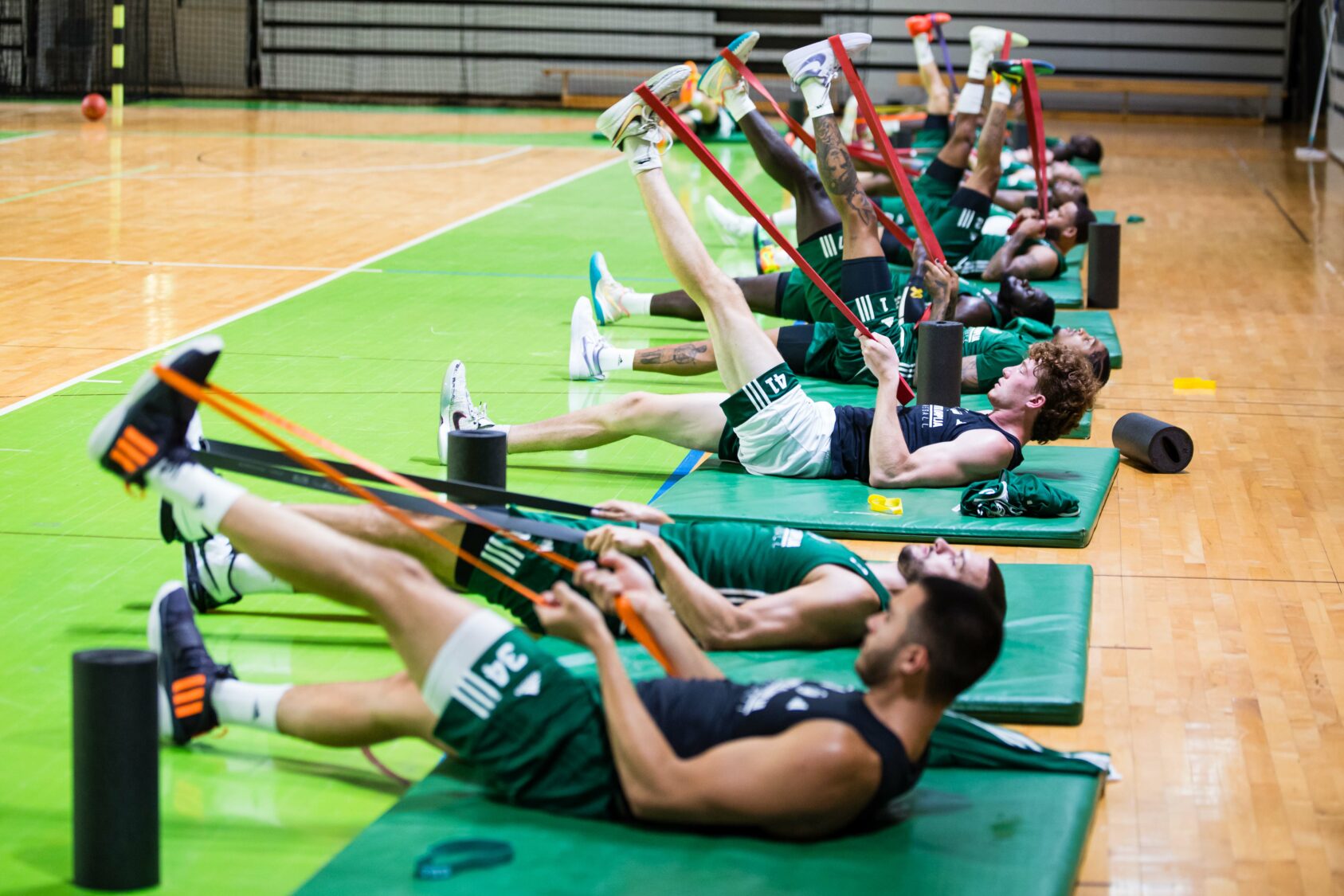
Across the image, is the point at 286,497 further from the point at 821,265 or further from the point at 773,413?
the point at 821,265

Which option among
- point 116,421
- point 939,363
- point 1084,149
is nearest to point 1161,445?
point 939,363

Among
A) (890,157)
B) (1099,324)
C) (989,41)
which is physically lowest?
(1099,324)

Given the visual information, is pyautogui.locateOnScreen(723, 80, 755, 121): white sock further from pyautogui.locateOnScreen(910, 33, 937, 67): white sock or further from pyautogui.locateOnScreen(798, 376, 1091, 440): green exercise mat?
pyautogui.locateOnScreen(910, 33, 937, 67): white sock

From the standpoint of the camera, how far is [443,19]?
2325 cm

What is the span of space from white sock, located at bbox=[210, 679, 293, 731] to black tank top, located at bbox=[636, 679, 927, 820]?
806 mm

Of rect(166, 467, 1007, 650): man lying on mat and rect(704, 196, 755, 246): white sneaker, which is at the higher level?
rect(704, 196, 755, 246): white sneaker

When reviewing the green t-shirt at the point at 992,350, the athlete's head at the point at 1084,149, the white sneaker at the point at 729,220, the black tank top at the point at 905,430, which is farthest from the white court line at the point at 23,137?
the black tank top at the point at 905,430

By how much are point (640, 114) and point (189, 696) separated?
9.62ft

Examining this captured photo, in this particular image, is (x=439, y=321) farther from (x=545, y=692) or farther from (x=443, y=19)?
(x=443, y=19)

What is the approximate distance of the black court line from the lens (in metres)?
12.7

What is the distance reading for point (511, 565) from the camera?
3.76 meters

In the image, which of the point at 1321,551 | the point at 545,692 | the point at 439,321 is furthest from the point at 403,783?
the point at 439,321

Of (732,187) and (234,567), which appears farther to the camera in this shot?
(732,187)

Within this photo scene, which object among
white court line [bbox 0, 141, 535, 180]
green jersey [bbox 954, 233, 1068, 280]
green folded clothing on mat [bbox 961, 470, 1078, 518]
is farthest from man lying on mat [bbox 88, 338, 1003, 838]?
white court line [bbox 0, 141, 535, 180]
